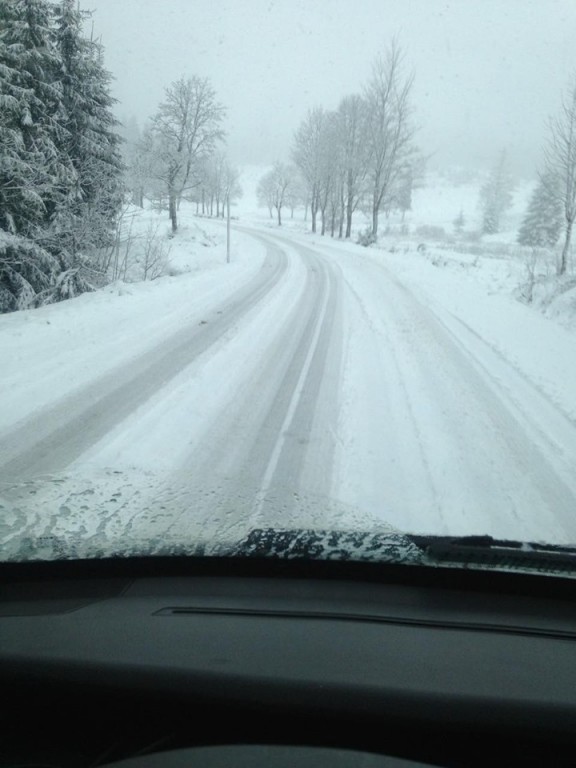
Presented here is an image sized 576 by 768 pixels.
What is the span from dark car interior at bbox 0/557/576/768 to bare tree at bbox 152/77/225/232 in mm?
32400

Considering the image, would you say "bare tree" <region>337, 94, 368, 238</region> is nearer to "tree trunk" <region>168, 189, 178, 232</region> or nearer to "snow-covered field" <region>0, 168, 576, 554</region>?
"tree trunk" <region>168, 189, 178, 232</region>

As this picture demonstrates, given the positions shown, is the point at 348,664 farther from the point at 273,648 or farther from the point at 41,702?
the point at 41,702

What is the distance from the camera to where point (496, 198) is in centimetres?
6562

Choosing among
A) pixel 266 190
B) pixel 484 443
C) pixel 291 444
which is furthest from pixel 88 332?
pixel 266 190

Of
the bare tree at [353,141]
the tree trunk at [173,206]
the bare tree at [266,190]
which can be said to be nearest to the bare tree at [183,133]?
the tree trunk at [173,206]

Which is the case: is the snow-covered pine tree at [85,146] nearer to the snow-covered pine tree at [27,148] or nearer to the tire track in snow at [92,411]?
the snow-covered pine tree at [27,148]

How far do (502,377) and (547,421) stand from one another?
1.50 metres

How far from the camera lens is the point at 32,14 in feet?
46.1

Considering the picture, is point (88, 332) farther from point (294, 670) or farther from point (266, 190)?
point (266, 190)

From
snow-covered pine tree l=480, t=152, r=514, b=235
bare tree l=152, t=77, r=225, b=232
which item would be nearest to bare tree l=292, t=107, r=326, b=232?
bare tree l=152, t=77, r=225, b=232

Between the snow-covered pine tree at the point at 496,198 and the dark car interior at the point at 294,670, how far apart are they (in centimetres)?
6574

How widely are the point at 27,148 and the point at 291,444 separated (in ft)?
48.9

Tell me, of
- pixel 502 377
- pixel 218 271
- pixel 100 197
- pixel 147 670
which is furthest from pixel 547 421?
pixel 100 197

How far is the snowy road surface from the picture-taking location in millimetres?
2850
